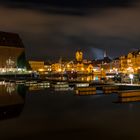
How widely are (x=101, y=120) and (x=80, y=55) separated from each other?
11712cm

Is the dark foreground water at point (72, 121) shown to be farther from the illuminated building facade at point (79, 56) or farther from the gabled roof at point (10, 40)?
the illuminated building facade at point (79, 56)

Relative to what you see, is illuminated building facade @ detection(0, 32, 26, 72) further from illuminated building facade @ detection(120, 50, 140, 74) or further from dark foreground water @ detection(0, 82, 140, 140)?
dark foreground water @ detection(0, 82, 140, 140)

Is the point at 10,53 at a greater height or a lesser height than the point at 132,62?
greater

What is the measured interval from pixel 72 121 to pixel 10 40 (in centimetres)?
5632

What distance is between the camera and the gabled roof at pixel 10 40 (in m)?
68.2

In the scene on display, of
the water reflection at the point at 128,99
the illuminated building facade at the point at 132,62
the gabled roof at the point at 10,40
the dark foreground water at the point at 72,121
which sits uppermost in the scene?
the gabled roof at the point at 10,40

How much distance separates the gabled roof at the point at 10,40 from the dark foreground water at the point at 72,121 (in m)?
47.9

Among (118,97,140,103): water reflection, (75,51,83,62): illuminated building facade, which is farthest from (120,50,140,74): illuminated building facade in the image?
(118,97,140,103): water reflection

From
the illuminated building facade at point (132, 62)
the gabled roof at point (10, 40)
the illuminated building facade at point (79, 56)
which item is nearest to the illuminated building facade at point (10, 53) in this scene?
the gabled roof at point (10, 40)

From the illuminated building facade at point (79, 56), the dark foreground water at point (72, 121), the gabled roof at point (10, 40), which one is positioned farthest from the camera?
the illuminated building facade at point (79, 56)

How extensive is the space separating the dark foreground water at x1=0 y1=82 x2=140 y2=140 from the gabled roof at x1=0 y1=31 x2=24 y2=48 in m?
47.9

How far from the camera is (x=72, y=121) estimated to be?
15.3 metres

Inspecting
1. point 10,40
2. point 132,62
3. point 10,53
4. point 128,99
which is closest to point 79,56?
point 132,62

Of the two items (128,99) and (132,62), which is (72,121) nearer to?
(128,99)
